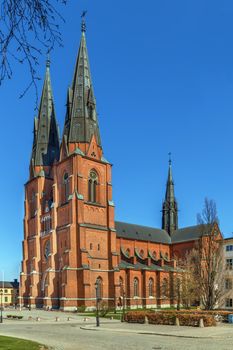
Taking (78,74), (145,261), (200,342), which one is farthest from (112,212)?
(200,342)

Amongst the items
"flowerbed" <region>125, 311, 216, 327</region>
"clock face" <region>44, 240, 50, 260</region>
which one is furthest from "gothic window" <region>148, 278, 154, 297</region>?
"flowerbed" <region>125, 311, 216, 327</region>

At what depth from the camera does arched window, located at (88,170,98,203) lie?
81975 mm

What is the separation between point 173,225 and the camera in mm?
115125

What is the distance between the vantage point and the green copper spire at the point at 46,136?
9256 centimetres

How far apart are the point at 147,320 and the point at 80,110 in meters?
49.7

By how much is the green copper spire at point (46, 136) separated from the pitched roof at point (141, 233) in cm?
2088

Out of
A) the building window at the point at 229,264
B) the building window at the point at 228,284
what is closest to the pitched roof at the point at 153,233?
the building window at the point at 229,264

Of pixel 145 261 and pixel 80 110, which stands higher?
pixel 80 110

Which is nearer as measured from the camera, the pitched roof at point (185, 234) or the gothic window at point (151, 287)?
the gothic window at point (151, 287)

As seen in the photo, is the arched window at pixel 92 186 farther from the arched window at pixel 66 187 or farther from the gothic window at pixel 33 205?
the gothic window at pixel 33 205

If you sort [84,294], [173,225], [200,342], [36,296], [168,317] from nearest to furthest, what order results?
[200,342]
[168,317]
[84,294]
[36,296]
[173,225]

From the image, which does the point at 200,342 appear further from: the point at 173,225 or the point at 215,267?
the point at 173,225

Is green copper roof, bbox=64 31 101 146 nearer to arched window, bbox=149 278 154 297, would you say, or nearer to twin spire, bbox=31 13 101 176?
twin spire, bbox=31 13 101 176

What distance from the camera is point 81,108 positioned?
279 feet
